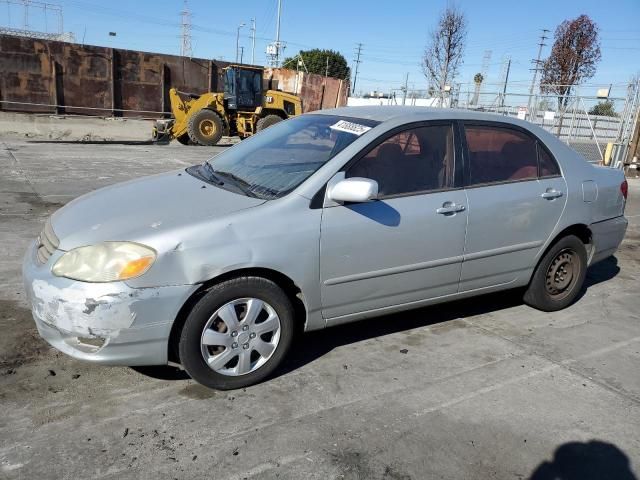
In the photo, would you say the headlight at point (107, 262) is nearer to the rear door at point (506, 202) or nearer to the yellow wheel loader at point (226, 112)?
the rear door at point (506, 202)

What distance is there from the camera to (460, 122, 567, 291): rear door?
12.4ft

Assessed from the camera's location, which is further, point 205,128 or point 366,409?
point 205,128

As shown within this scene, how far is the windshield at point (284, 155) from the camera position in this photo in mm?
3349

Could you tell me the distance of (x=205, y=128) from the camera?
18.0 meters

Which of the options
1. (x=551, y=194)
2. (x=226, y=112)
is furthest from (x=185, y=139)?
(x=551, y=194)

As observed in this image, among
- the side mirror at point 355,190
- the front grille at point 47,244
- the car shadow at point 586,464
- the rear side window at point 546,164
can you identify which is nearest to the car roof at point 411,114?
the rear side window at point 546,164

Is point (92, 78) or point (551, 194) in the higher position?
point (92, 78)

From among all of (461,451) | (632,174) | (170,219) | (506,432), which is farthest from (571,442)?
(632,174)

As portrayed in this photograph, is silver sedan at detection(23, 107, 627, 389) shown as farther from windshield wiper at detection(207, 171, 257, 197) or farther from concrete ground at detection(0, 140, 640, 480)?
concrete ground at detection(0, 140, 640, 480)

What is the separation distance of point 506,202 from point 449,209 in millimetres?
564

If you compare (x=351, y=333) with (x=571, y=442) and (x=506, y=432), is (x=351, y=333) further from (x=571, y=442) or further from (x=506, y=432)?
(x=571, y=442)

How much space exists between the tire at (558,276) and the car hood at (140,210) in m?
2.54

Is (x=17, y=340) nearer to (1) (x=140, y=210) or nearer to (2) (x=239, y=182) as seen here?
(1) (x=140, y=210)

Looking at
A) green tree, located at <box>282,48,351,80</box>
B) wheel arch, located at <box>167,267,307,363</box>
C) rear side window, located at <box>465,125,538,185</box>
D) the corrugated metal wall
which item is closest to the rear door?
rear side window, located at <box>465,125,538,185</box>
